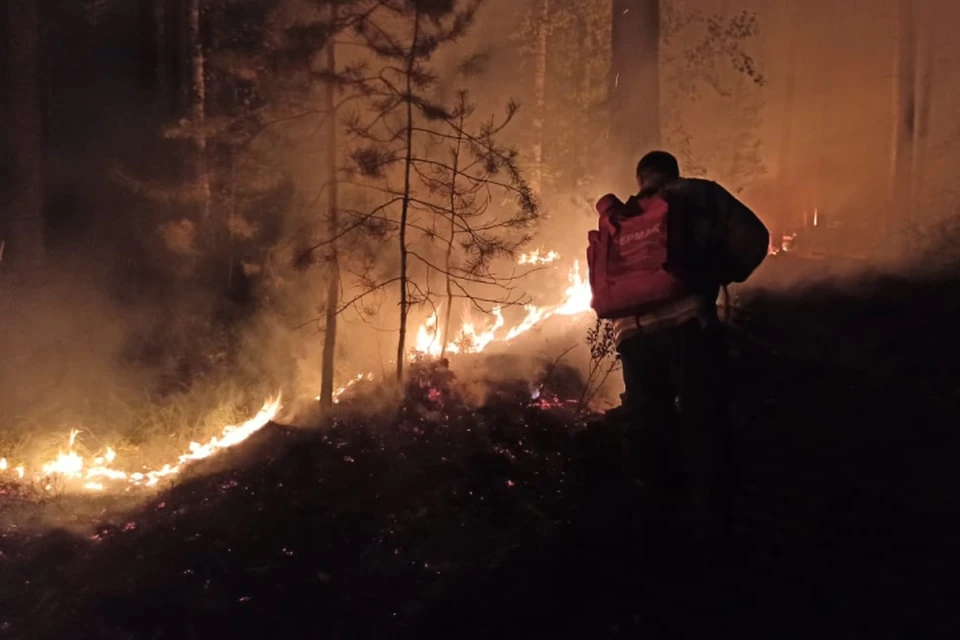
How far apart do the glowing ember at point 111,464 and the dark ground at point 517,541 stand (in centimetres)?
44

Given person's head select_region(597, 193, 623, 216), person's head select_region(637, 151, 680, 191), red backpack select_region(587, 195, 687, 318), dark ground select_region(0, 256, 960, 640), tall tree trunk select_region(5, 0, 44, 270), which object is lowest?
dark ground select_region(0, 256, 960, 640)

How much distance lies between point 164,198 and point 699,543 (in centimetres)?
816

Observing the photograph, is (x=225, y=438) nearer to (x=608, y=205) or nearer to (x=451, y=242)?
(x=451, y=242)

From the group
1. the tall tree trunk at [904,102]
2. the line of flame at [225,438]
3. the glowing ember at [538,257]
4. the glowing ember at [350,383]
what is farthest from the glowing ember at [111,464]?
the tall tree trunk at [904,102]

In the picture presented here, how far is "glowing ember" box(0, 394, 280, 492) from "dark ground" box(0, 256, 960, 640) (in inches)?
17.2

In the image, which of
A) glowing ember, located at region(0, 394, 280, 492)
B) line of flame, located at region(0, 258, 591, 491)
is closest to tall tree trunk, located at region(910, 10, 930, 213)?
line of flame, located at region(0, 258, 591, 491)

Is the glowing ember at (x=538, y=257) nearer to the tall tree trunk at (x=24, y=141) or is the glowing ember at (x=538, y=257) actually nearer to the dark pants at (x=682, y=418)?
the dark pants at (x=682, y=418)

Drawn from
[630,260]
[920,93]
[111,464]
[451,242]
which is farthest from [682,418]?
[920,93]

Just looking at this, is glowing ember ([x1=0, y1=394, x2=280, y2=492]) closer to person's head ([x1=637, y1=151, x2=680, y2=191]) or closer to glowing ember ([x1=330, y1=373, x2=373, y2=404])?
glowing ember ([x1=330, y1=373, x2=373, y2=404])

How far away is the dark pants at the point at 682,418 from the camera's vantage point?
4.09m

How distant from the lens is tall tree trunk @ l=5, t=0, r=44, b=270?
32.9ft

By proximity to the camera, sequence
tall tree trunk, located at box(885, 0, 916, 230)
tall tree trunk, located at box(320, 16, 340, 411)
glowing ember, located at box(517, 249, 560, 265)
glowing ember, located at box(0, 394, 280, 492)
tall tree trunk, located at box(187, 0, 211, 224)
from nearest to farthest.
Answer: glowing ember, located at box(0, 394, 280, 492) → tall tree trunk, located at box(320, 16, 340, 411) → tall tree trunk, located at box(187, 0, 211, 224) → glowing ember, located at box(517, 249, 560, 265) → tall tree trunk, located at box(885, 0, 916, 230)

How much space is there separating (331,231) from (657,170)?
3.70 metres

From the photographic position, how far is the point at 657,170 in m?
4.35
